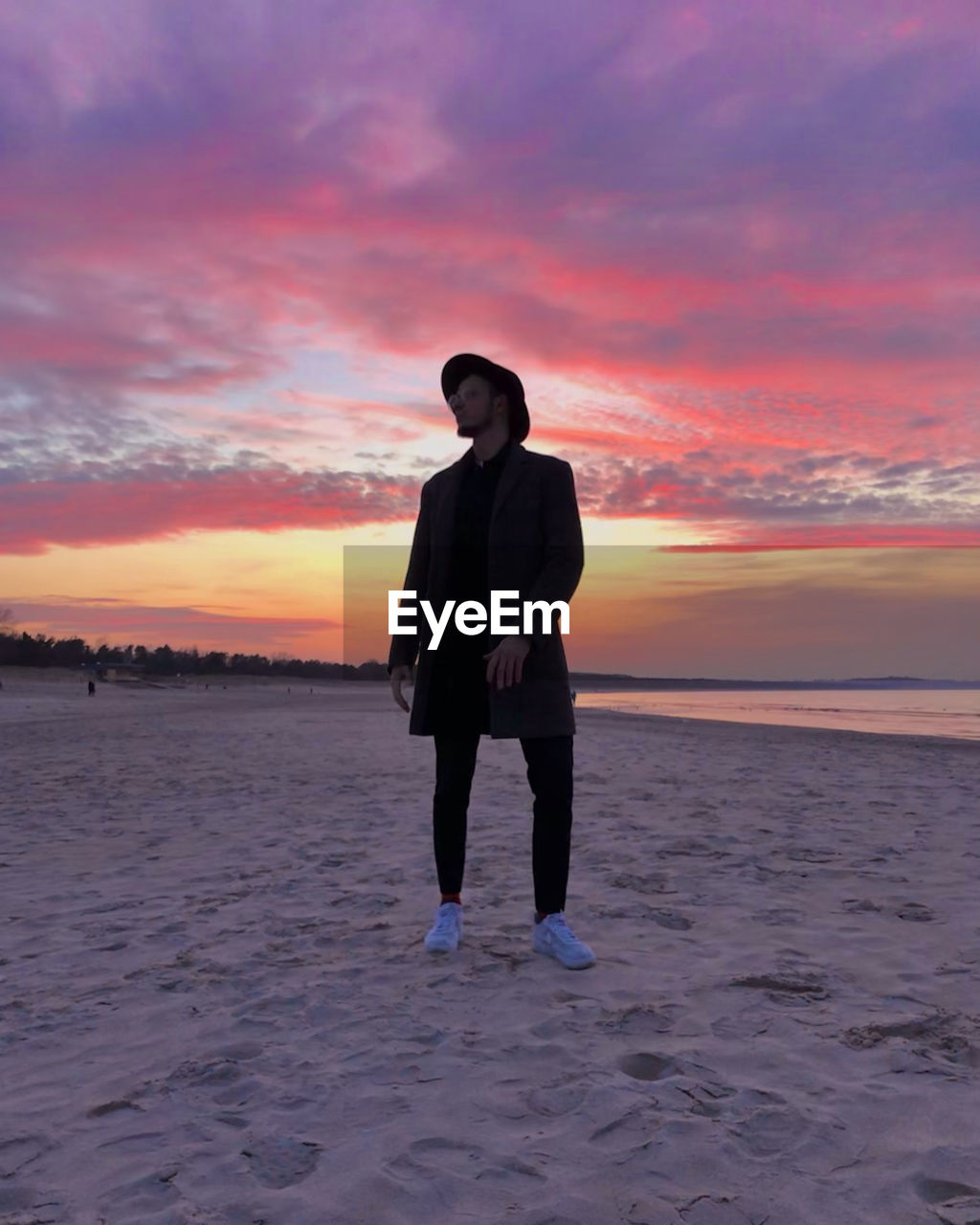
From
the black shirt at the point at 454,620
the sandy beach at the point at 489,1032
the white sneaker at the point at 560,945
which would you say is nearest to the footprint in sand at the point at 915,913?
the sandy beach at the point at 489,1032

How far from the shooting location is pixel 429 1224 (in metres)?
1.73

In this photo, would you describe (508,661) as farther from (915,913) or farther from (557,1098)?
(915,913)

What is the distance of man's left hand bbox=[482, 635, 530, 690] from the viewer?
325 centimetres

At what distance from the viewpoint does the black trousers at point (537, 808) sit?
3.39 m

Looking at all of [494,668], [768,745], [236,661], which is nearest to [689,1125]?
[494,668]

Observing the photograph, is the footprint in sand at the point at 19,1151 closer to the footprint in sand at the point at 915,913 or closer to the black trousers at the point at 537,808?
the black trousers at the point at 537,808

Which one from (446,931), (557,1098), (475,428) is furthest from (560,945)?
(475,428)

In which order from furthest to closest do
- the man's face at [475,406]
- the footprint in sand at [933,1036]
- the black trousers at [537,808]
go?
1. the man's face at [475,406]
2. the black trousers at [537,808]
3. the footprint in sand at [933,1036]

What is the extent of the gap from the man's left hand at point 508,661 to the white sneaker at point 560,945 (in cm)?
96

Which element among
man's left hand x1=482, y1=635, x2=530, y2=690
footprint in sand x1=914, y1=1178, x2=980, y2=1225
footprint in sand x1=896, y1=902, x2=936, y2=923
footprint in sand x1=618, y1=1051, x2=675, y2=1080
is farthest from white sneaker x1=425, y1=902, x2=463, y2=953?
footprint in sand x1=896, y1=902, x2=936, y2=923

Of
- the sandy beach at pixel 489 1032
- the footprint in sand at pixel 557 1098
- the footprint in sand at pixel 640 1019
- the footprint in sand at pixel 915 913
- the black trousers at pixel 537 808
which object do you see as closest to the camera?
the sandy beach at pixel 489 1032

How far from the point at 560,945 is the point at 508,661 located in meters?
1.10

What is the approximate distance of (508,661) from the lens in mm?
3248

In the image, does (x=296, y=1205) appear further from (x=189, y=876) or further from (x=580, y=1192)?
(x=189, y=876)
